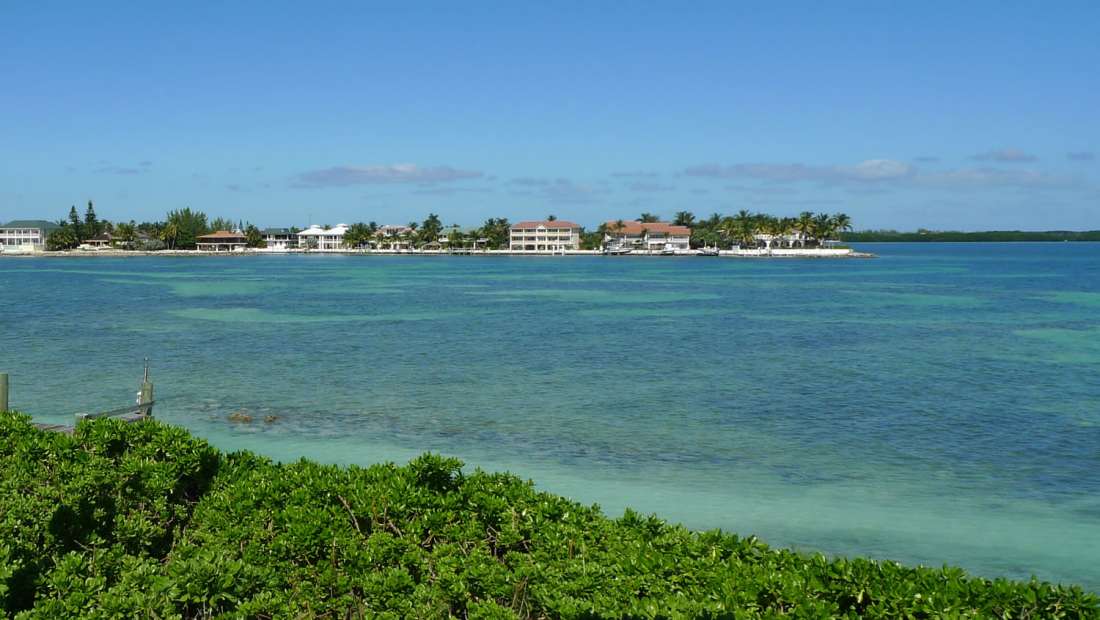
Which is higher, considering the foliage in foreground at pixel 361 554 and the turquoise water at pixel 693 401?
the foliage in foreground at pixel 361 554

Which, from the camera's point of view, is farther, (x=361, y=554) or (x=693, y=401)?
(x=693, y=401)

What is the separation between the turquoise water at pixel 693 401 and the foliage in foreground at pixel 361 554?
7.28m

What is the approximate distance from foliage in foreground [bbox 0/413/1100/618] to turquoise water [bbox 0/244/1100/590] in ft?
23.9

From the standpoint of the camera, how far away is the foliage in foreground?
686 cm

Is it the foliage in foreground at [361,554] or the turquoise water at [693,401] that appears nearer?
the foliage in foreground at [361,554]

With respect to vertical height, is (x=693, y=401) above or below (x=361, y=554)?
below

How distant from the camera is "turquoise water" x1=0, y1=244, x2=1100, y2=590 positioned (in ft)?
54.0

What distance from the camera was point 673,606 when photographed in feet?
21.9

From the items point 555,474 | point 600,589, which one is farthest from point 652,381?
point 600,589

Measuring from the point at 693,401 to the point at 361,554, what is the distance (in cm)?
1986

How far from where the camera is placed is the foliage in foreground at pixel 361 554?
6.86 metres

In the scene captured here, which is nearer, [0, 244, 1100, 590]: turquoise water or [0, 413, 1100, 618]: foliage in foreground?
[0, 413, 1100, 618]: foliage in foreground

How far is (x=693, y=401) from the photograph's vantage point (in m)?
27.1

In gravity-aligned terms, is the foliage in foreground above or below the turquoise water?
above
